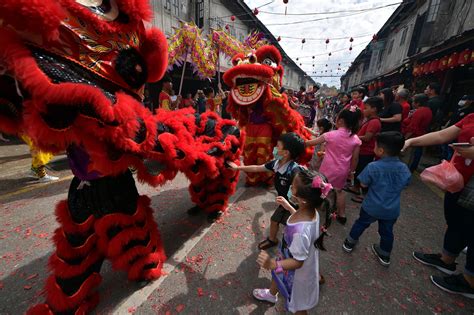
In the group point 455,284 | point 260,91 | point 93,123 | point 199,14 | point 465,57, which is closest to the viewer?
point 93,123

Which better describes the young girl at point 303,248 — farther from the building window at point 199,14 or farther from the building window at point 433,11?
the building window at point 433,11

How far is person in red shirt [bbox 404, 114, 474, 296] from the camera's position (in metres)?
1.93

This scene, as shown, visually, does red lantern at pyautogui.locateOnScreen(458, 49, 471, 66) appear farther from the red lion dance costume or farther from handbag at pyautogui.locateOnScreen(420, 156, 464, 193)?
the red lion dance costume

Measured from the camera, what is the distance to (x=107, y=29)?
1.22 meters

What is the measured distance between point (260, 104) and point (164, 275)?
2.85 m

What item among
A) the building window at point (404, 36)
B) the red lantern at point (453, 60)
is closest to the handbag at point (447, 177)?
the red lantern at point (453, 60)

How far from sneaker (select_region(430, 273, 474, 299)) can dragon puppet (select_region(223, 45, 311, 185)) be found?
7.37 feet

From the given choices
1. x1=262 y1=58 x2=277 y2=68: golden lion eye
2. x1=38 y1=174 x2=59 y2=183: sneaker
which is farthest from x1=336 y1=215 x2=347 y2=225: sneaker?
x1=38 y1=174 x2=59 y2=183: sneaker

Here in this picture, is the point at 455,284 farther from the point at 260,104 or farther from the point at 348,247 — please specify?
the point at 260,104

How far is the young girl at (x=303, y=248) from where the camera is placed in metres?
1.37

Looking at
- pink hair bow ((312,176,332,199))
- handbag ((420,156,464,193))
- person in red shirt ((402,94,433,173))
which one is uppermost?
person in red shirt ((402,94,433,173))

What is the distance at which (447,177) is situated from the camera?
191 cm

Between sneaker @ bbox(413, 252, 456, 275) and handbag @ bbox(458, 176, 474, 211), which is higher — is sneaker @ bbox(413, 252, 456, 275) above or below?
below

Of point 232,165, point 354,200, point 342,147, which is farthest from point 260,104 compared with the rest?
Answer: point 354,200
